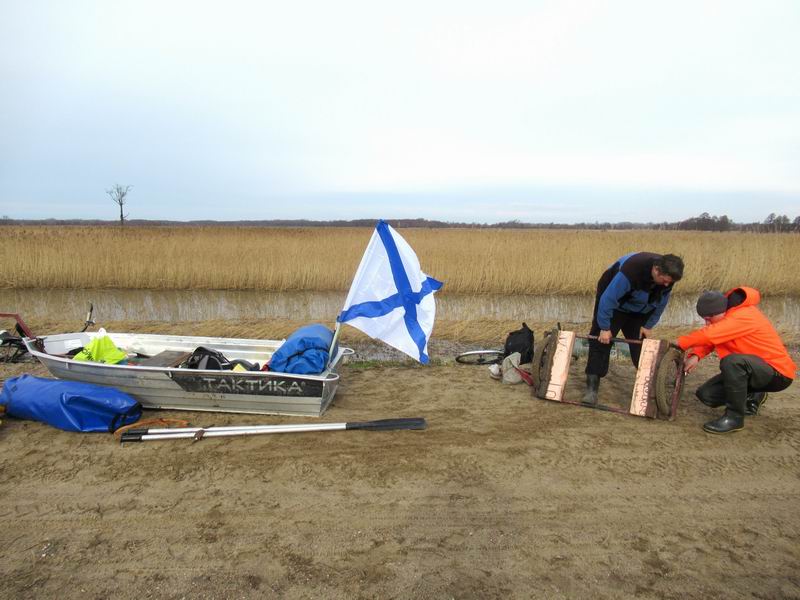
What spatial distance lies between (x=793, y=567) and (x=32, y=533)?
4.27 m

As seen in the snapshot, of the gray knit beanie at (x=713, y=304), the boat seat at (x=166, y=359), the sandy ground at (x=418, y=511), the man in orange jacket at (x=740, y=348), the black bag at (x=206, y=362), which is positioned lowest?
the sandy ground at (x=418, y=511)

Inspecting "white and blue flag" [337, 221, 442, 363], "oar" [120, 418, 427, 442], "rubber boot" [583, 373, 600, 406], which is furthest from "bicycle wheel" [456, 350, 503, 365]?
"oar" [120, 418, 427, 442]

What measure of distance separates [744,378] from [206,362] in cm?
468

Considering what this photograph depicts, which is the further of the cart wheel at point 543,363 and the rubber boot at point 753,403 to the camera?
the cart wheel at point 543,363

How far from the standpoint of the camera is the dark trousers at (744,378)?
13.8 feet

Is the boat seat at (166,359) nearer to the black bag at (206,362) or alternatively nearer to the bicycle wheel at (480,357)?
the black bag at (206,362)

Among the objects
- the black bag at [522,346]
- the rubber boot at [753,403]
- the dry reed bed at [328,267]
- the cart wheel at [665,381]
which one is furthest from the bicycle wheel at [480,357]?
the dry reed bed at [328,267]

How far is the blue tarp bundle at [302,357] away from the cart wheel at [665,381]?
2.97m

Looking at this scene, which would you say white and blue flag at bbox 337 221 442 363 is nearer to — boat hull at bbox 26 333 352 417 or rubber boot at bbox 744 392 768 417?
boat hull at bbox 26 333 352 417

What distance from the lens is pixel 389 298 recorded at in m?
4.84

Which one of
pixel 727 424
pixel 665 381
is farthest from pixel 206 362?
pixel 727 424

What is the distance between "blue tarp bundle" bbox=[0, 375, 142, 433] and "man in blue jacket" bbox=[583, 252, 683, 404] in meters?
4.19

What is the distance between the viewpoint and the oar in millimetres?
4074

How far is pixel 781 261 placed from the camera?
1263 centimetres
